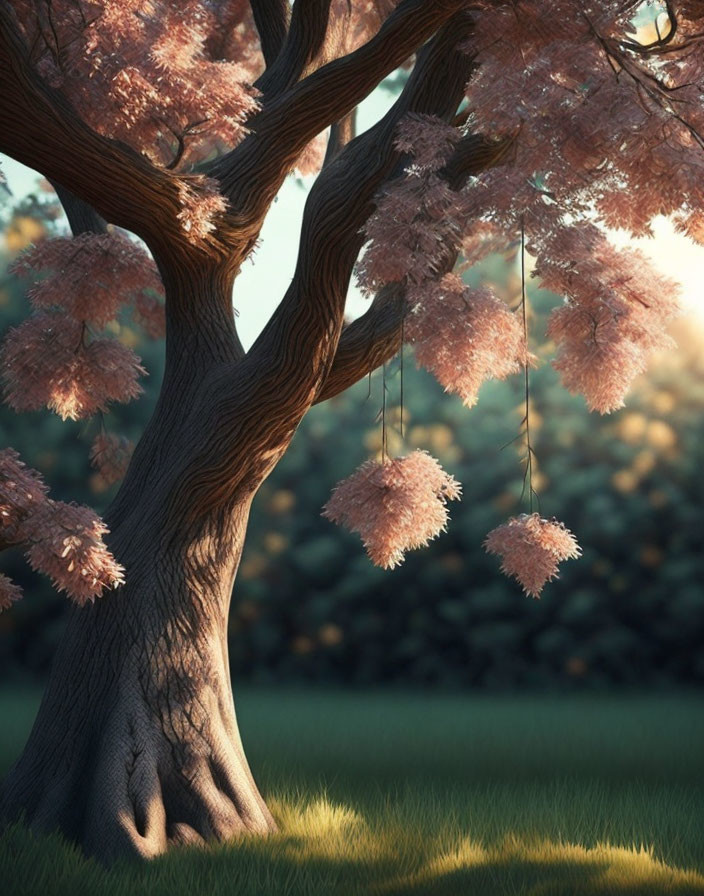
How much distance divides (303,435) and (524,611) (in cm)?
353

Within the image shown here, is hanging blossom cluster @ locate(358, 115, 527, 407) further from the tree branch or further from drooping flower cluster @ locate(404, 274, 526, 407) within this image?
the tree branch

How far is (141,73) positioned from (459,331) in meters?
1.69

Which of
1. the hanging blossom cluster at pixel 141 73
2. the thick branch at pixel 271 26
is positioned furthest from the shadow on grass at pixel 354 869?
the thick branch at pixel 271 26

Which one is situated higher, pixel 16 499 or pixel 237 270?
pixel 237 270

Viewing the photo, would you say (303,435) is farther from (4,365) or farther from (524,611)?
(4,365)

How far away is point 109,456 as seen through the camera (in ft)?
26.7

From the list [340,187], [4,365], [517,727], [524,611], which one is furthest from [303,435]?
[340,187]

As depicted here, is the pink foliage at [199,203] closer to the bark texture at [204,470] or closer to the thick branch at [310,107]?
the bark texture at [204,470]

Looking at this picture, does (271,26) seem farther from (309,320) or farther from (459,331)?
(459,331)

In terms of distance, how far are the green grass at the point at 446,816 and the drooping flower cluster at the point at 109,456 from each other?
2175 millimetres

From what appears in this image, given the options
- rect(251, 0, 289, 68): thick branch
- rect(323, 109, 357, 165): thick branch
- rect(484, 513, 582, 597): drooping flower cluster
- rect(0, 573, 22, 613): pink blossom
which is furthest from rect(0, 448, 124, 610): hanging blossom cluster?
rect(323, 109, 357, 165): thick branch

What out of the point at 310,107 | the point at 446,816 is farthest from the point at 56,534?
the point at 446,816

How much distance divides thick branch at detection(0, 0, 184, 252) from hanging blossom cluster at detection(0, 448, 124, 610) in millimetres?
1441

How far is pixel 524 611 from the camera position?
1406cm
